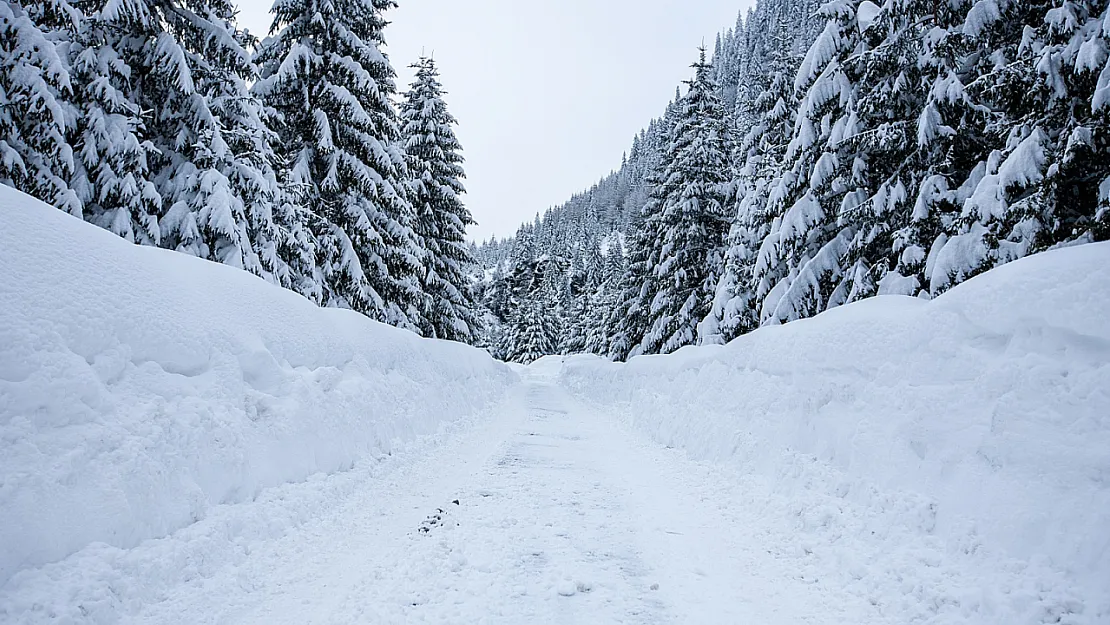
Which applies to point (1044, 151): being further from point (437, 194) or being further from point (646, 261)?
point (437, 194)

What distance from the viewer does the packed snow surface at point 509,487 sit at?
3.30m

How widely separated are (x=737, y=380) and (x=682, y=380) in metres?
2.66

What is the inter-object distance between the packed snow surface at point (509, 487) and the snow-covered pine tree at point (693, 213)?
15296 mm

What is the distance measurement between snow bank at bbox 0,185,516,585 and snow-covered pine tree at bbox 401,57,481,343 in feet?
51.8

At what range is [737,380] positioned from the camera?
28.3 ft

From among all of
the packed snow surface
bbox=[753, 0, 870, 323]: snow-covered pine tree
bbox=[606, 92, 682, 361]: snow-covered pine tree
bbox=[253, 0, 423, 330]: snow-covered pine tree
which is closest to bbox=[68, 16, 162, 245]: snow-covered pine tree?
bbox=[253, 0, 423, 330]: snow-covered pine tree

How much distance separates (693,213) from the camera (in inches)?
862

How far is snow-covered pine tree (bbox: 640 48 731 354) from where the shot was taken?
2197 cm

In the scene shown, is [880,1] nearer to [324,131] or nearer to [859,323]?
[859,323]

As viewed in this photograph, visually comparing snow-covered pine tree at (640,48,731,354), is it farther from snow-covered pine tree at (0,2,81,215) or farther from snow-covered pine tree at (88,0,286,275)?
snow-covered pine tree at (0,2,81,215)

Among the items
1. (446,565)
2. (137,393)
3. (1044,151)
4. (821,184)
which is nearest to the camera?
(446,565)

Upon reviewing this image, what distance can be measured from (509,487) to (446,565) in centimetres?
219

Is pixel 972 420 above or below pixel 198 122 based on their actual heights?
below

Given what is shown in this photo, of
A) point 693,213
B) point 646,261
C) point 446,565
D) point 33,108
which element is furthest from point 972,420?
point 646,261
